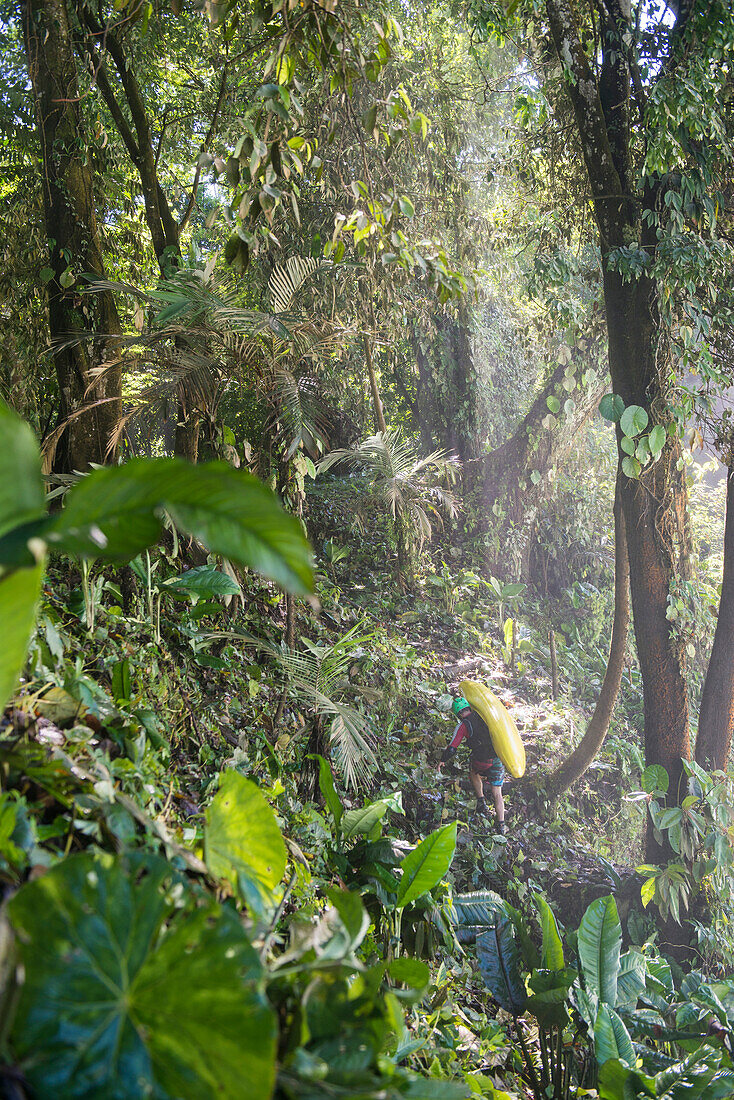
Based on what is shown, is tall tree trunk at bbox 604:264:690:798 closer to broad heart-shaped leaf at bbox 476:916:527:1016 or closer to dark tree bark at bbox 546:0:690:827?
dark tree bark at bbox 546:0:690:827

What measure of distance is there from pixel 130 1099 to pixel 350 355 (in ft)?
16.9

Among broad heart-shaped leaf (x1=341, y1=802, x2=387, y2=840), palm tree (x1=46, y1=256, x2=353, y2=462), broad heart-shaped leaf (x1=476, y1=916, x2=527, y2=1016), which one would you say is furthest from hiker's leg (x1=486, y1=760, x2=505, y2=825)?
palm tree (x1=46, y1=256, x2=353, y2=462)

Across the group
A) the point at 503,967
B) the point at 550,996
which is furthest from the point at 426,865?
the point at 503,967

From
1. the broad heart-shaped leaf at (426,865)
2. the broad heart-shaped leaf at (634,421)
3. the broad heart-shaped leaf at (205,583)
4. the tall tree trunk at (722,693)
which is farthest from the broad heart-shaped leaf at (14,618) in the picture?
the tall tree trunk at (722,693)

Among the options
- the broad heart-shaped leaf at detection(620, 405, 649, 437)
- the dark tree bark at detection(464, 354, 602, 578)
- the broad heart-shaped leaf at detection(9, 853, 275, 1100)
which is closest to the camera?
the broad heart-shaped leaf at detection(9, 853, 275, 1100)

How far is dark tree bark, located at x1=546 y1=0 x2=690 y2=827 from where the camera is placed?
3.37m

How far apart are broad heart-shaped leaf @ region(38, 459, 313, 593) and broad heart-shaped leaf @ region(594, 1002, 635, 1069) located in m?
2.08

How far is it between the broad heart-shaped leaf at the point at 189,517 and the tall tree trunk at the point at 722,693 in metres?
3.70

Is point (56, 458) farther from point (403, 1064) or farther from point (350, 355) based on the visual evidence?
point (350, 355)

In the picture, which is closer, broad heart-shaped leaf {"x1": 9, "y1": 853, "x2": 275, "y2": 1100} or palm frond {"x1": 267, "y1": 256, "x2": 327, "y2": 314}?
broad heart-shaped leaf {"x1": 9, "y1": 853, "x2": 275, "y2": 1100}

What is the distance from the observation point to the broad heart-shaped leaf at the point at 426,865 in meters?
1.78

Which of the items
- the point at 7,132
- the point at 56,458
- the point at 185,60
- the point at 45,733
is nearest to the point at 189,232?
the point at 185,60

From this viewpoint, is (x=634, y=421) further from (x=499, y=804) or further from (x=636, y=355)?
(x=499, y=804)

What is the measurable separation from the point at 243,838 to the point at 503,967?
1.97m
